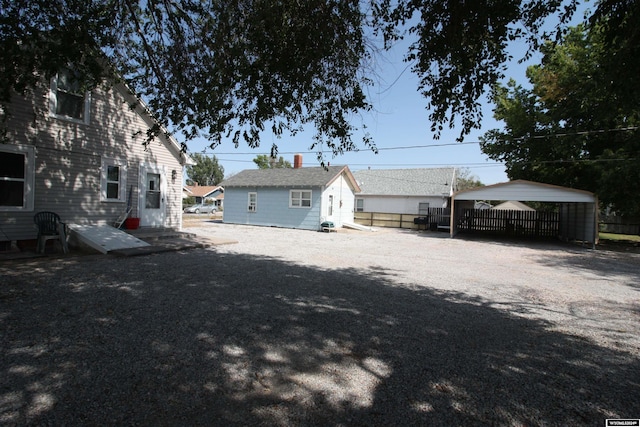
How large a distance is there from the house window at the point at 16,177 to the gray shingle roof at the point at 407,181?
Answer: 26.4m

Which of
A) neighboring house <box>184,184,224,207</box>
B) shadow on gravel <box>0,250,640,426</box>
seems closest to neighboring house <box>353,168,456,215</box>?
shadow on gravel <box>0,250,640,426</box>

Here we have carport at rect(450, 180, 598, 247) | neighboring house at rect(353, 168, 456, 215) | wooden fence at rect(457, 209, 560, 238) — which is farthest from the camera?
neighboring house at rect(353, 168, 456, 215)

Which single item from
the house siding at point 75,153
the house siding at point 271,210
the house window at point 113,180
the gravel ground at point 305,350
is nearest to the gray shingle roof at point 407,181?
the house siding at point 271,210

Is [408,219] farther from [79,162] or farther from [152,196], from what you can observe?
[79,162]

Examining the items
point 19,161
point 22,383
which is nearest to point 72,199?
point 19,161

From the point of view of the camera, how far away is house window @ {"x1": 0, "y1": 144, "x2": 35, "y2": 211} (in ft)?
29.3

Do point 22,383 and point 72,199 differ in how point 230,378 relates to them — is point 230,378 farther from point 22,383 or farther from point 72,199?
point 72,199

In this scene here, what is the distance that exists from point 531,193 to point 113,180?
17.5 m

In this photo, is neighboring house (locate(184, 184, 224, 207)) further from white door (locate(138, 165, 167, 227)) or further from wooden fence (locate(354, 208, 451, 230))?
white door (locate(138, 165, 167, 227))

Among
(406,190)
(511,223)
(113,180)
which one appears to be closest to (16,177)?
(113,180)

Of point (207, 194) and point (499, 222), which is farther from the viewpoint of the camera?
point (207, 194)

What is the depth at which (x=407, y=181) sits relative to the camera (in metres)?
32.8

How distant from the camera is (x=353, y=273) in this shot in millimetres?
8070

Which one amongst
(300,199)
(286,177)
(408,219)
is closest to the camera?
(300,199)
